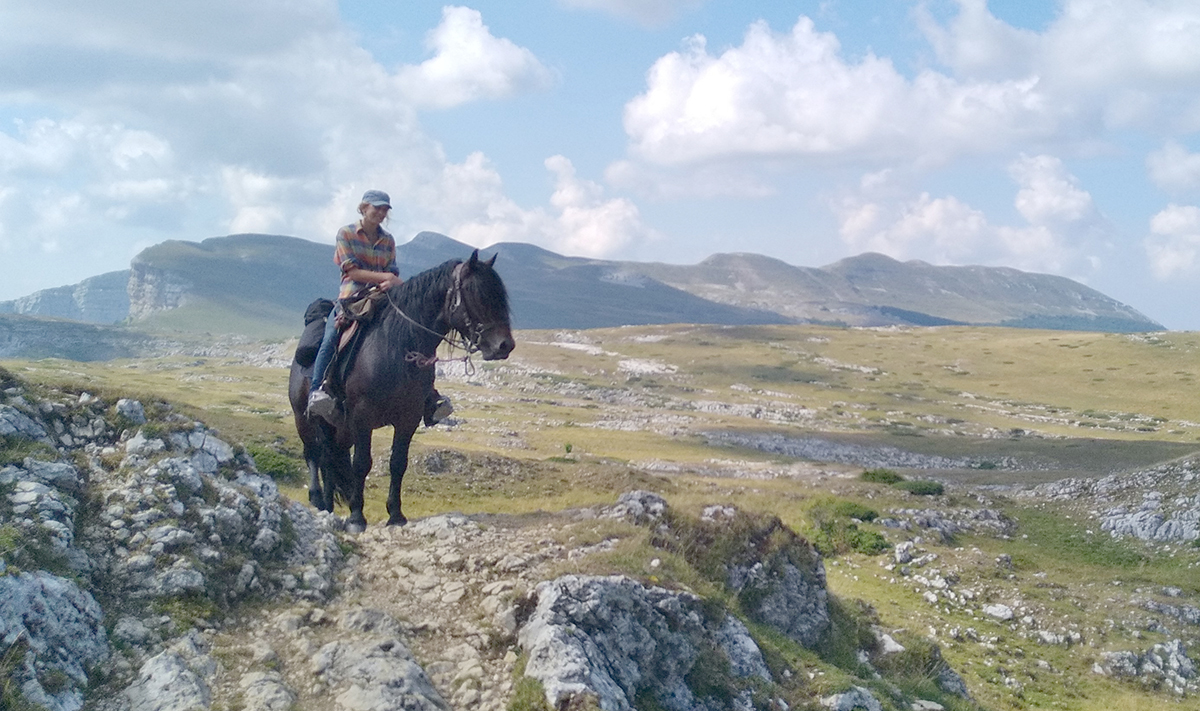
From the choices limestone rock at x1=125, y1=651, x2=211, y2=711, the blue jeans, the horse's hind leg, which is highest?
the blue jeans

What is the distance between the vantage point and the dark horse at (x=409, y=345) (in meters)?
9.93

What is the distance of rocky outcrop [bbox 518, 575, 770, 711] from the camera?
7695 mm

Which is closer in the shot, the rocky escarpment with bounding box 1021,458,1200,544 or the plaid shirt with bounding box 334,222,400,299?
the plaid shirt with bounding box 334,222,400,299

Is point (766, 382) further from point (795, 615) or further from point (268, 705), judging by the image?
point (268, 705)

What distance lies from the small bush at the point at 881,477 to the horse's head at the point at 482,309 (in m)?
26.7

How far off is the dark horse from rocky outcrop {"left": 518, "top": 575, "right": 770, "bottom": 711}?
322cm

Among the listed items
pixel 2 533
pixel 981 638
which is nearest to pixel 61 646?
pixel 2 533

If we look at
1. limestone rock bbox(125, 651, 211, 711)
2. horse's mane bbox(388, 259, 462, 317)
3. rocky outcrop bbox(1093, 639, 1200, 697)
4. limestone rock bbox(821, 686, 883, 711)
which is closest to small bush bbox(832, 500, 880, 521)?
rocky outcrop bbox(1093, 639, 1200, 697)

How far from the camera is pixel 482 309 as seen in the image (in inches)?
391

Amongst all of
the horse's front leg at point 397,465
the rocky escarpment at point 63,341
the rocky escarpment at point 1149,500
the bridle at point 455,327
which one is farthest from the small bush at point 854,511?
the rocky escarpment at point 63,341

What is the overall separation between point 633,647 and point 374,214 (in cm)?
714

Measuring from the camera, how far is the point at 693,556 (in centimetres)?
1138

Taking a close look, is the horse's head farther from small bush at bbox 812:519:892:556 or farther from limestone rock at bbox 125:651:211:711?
small bush at bbox 812:519:892:556

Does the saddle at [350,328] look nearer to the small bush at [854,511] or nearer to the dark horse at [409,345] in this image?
the dark horse at [409,345]
